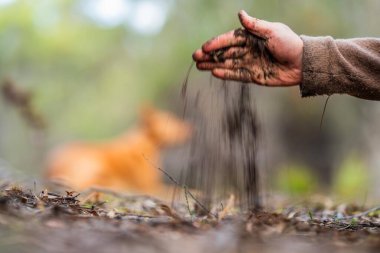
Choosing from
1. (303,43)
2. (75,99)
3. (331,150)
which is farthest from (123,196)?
(75,99)

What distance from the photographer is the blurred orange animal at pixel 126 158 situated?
30.6ft

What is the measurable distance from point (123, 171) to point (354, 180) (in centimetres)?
447

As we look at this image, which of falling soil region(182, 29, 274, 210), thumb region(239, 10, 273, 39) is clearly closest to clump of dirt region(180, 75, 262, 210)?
falling soil region(182, 29, 274, 210)

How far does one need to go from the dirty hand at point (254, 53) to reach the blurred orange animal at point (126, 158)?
19.8 feet

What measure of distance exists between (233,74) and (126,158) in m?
8.23

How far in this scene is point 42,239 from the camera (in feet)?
5.24

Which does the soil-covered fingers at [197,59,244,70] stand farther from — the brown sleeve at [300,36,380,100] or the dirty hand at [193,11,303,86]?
Result: the brown sleeve at [300,36,380,100]

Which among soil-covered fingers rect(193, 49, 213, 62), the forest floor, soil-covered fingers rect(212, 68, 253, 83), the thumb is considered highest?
the thumb

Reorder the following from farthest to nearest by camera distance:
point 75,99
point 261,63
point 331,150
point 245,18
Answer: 1. point 75,99
2. point 331,150
3. point 261,63
4. point 245,18

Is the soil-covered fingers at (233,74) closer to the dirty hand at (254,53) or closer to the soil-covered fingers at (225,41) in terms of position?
the dirty hand at (254,53)

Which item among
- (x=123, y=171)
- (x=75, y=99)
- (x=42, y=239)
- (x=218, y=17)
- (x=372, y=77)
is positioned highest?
(x=75, y=99)

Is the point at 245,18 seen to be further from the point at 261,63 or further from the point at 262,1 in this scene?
the point at 262,1

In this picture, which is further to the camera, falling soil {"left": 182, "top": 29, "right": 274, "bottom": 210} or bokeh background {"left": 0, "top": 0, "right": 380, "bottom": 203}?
bokeh background {"left": 0, "top": 0, "right": 380, "bottom": 203}

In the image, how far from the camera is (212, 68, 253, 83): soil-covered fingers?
2.77 metres
